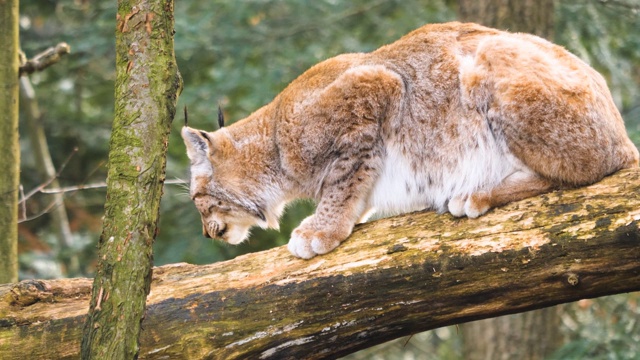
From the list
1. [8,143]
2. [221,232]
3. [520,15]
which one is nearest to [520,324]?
[520,15]

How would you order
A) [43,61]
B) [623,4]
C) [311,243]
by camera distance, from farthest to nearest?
[623,4]
[43,61]
[311,243]

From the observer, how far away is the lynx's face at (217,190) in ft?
15.5

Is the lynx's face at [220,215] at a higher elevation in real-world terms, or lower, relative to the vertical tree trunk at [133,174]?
lower

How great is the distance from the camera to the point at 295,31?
8281 millimetres

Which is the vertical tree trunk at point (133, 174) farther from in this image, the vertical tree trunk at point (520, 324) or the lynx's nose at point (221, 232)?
the vertical tree trunk at point (520, 324)

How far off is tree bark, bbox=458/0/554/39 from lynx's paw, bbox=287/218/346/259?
3261mm

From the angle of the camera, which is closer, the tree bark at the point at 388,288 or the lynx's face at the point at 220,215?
the tree bark at the point at 388,288

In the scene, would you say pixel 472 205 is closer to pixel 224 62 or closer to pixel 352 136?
pixel 352 136

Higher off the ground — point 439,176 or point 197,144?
point 197,144

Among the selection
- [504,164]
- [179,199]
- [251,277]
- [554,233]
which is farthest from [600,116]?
[179,199]

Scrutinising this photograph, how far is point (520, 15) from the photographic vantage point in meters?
6.50

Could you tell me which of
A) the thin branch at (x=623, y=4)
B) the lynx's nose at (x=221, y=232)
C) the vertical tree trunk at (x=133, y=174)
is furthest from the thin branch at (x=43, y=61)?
the thin branch at (x=623, y=4)

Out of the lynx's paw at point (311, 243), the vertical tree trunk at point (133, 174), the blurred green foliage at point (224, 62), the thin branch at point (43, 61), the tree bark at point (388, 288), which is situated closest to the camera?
the vertical tree trunk at point (133, 174)

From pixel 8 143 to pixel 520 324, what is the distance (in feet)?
13.7
